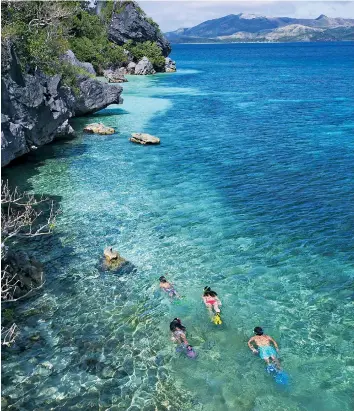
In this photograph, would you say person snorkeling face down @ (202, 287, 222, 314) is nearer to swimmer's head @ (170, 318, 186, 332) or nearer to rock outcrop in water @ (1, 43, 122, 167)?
swimmer's head @ (170, 318, 186, 332)

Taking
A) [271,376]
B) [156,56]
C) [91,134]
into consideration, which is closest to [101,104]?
[91,134]

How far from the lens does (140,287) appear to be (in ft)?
70.2

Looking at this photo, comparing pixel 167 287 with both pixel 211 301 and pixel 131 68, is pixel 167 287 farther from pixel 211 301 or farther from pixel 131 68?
pixel 131 68

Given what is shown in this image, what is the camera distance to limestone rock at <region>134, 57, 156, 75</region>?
121062 mm

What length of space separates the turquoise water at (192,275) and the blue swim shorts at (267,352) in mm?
362

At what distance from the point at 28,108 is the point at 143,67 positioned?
9131 centimetres

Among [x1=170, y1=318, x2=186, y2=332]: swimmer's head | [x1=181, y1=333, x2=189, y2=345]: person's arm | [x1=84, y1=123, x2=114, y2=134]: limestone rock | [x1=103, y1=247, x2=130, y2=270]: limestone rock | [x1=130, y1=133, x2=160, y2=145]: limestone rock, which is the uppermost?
[x1=84, y1=123, x2=114, y2=134]: limestone rock

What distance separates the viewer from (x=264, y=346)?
54.6ft

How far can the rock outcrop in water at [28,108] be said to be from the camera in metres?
31.1

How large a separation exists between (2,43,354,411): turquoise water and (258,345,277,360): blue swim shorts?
36 centimetres

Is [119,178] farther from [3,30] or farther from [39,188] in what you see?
[3,30]

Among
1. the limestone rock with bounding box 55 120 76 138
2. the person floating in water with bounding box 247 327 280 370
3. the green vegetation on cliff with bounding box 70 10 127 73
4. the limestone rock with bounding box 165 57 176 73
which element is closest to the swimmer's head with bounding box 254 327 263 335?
the person floating in water with bounding box 247 327 280 370

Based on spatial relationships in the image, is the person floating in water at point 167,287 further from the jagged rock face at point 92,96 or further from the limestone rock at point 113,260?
the jagged rock face at point 92,96

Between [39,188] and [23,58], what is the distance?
12.5 meters
